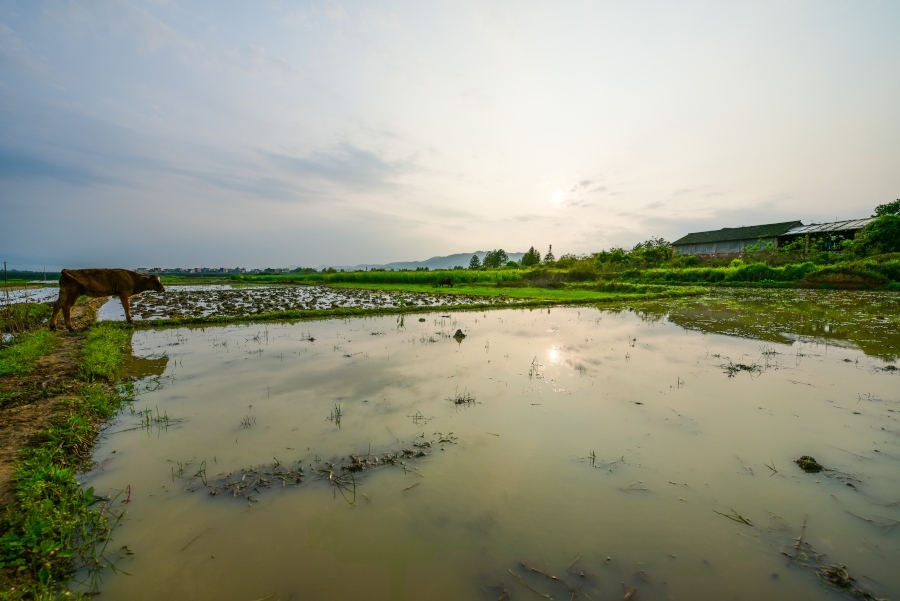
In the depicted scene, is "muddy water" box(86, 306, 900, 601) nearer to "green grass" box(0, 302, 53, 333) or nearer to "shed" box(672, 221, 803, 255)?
"green grass" box(0, 302, 53, 333)

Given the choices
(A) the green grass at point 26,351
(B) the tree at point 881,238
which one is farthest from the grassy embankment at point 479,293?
(B) the tree at point 881,238

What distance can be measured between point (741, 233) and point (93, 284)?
59.5 meters

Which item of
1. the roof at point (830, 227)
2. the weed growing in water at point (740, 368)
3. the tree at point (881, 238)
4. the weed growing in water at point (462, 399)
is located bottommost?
the weed growing in water at point (462, 399)

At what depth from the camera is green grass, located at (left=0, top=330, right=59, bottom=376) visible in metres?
7.14

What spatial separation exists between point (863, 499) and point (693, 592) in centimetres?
249

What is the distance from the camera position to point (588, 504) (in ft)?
11.7

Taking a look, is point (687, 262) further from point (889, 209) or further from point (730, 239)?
point (889, 209)

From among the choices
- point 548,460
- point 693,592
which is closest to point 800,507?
point 693,592

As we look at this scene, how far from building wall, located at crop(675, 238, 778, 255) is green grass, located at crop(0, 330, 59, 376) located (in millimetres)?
56490

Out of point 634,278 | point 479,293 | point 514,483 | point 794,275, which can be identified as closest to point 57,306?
point 514,483

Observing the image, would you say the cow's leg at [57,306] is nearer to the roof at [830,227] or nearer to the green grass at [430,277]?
the green grass at [430,277]

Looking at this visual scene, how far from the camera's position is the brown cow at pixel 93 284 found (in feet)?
37.8

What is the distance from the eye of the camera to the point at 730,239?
4628 cm

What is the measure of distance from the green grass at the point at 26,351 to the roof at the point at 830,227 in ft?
181
